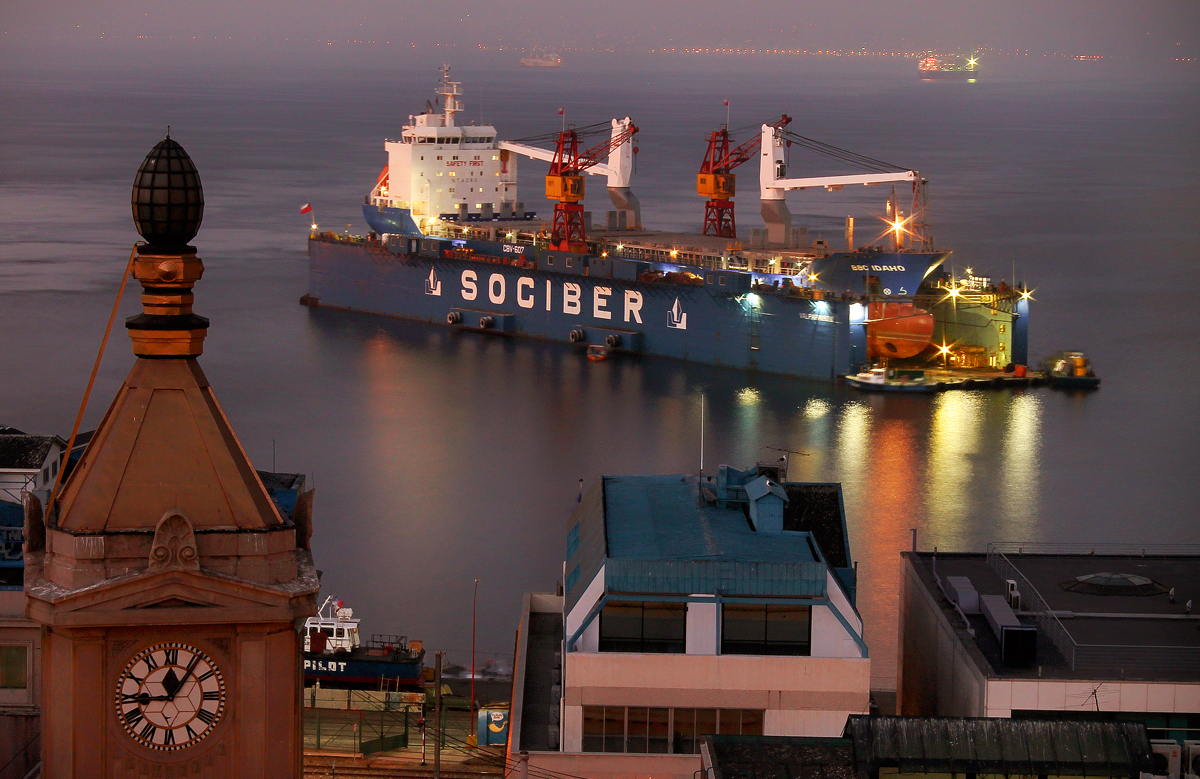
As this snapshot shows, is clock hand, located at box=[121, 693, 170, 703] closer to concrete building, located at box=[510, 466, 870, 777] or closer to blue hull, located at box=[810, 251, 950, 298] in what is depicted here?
concrete building, located at box=[510, 466, 870, 777]

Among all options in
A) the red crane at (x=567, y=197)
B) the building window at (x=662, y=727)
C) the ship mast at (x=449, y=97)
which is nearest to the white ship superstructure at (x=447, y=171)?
the ship mast at (x=449, y=97)

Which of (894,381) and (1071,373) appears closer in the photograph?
(894,381)

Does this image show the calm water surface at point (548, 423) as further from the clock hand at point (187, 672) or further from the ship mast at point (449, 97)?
the clock hand at point (187, 672)

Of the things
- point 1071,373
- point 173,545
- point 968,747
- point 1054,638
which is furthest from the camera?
point 1071,373

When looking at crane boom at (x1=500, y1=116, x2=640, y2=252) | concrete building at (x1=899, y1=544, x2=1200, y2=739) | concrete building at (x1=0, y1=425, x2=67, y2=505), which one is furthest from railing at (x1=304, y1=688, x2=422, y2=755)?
crane boom at (x1=500, y1=116, x2=640, y2=252)

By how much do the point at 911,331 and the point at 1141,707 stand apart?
42696 millimetres

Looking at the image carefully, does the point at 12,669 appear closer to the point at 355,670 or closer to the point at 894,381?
the point at 355,670

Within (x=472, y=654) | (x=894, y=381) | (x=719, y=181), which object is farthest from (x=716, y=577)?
(x=719, y=181)

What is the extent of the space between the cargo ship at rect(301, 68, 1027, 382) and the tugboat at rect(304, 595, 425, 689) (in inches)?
1234

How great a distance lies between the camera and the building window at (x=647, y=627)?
16531 millimetres

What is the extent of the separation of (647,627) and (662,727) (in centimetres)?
100

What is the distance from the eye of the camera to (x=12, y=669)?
49.2ft

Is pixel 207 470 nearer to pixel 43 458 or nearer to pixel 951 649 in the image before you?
pixel 951 649

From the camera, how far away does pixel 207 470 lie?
258 inches
